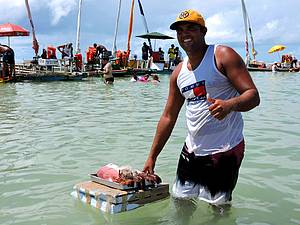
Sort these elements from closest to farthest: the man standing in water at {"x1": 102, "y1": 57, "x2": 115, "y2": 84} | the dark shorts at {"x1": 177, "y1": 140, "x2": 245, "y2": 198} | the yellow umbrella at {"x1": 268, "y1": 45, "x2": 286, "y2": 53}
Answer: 1. the dark shorts at {"x1": 177, "y1": 140, "x2": 245, "y2": 198}
2. the man standing in water at {"x1": 102, "y1": 57, "x2": 115, "y2": 84}
3. the yellow umbrella at {"x1": 268, "y1": 45, "x2": 286, "y2": 53}

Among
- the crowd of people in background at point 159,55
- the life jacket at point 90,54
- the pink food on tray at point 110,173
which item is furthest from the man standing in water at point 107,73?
the pink food on tray at point 110,173

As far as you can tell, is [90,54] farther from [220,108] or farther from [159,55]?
[220,108]

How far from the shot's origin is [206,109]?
3.74 meters

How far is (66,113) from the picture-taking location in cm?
1284

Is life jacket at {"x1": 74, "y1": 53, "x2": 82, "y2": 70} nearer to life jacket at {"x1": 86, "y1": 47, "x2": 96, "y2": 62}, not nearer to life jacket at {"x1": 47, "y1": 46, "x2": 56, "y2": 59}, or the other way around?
life jacket at {"x1": 47, "y1": 46, "x2": 56, "y2": 59}

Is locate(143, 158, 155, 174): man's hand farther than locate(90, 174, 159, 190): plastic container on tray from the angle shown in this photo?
Yes

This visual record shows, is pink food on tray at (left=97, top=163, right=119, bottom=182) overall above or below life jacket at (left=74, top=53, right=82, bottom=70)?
below

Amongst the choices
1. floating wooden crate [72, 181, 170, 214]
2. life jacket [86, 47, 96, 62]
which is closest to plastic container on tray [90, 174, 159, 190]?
floating wooden crate [72, 181, 170, 214]

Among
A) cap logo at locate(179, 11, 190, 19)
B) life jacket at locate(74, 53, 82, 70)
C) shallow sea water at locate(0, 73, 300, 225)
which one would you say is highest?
cap logo at locate(179, 11, 190, 19)

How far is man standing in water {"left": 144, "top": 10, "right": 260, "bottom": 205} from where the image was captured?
350 cm

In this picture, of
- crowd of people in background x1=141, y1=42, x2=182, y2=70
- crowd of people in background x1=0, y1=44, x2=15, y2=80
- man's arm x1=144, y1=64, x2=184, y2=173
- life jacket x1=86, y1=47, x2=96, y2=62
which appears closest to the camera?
man's arm x1=144, y1=64, x2=184, y2=173

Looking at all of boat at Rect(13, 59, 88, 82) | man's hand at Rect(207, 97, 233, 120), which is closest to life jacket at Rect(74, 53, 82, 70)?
boat at Rect(13, 59, 88, 82)

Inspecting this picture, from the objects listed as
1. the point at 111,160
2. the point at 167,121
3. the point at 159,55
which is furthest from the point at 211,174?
the point at 159,55

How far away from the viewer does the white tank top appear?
3617 mm
